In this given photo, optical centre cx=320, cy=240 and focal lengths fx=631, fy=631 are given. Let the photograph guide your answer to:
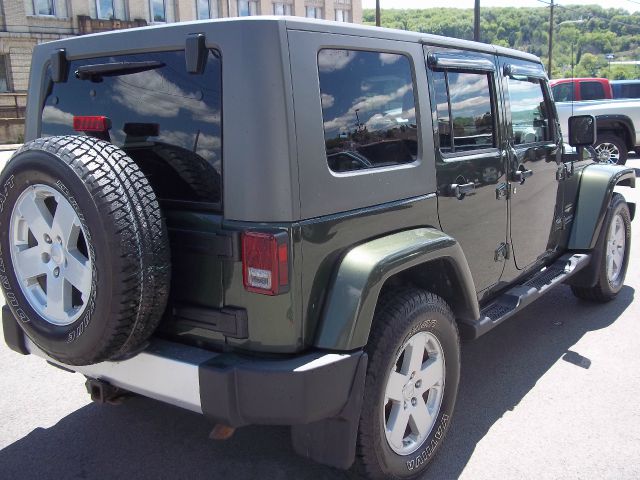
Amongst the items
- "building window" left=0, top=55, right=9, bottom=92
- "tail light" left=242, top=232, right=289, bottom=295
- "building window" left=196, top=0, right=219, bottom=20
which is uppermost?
"building window" left=196, top=0, right=219, bottom=20

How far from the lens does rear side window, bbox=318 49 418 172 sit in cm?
248

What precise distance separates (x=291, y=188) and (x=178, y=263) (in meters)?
0.57

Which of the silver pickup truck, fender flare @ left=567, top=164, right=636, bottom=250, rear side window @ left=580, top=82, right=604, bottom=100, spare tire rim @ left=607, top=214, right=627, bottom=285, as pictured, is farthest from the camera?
rear side window @ left=580, top=82, right=604, bottom=100

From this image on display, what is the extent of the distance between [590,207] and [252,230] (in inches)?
136

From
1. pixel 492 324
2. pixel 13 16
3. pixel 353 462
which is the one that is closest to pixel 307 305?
pixel 353 462

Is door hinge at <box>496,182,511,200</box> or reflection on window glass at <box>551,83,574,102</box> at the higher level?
reflection on window glass at <box>551,83,574,102</box>

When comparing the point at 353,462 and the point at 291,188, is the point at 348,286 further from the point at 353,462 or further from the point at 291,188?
the point at 353,462

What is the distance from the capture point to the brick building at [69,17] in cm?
3653

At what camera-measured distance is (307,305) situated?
2.35 m

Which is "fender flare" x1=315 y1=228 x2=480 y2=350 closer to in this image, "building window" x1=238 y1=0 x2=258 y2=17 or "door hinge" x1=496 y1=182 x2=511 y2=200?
"door hinge" x1=496 y1=182 x2=511 y2=200

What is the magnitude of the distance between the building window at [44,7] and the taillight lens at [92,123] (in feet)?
134

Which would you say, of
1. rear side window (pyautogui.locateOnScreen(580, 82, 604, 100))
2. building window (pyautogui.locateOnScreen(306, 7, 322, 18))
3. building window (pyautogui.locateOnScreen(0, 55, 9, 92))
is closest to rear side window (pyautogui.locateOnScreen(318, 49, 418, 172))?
rear side window (pyautogui.locateOnScreen(580, 82, 604, 100))

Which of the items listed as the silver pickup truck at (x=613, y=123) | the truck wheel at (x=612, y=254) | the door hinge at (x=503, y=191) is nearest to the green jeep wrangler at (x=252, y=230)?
the door hinge at (x=503, y=191)

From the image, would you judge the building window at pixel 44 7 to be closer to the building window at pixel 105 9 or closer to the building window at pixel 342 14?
the building window at pixel 105 9
